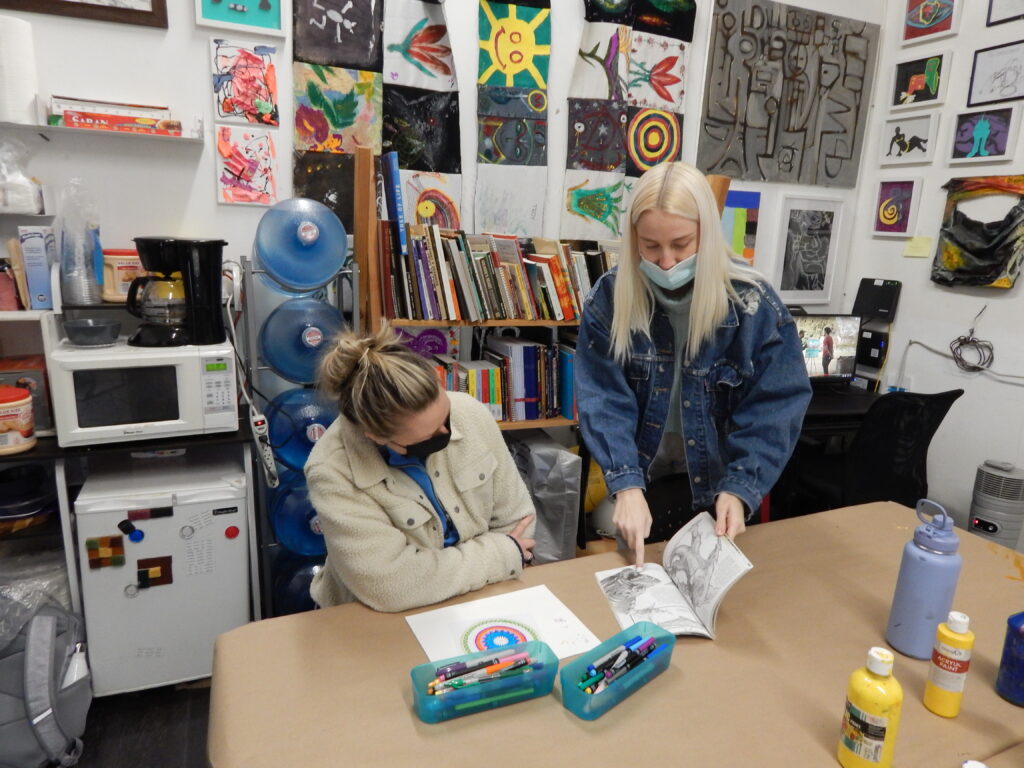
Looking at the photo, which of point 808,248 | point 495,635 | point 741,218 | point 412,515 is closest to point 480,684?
point 495,635

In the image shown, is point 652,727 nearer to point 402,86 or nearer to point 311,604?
point 311,604

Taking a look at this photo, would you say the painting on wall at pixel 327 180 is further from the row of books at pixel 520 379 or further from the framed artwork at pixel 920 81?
the framed artwork at pixel 920 81

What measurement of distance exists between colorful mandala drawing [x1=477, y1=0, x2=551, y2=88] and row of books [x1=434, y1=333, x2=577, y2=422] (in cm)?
107

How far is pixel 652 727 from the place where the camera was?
0.87 meters

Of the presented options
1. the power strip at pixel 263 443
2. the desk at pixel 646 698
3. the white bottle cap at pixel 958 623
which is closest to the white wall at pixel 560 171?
the power strip at pixel 263 443

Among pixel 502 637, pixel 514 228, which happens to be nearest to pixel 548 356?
pixel 514 228

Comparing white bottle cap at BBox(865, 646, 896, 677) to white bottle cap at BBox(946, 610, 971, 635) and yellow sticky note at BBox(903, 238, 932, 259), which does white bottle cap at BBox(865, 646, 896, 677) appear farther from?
yellow sticky note at BBox(903, 238, 932, 259)

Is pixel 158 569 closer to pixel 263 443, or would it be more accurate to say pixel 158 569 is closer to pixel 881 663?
pixel 263 443

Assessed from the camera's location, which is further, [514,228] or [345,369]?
[514,228]

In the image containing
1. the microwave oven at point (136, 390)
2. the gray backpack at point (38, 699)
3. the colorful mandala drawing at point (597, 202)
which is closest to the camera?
the gray backpack at point (38, 699)

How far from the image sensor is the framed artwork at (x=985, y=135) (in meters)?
2.77

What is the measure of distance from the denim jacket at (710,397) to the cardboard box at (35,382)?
5.29 ft

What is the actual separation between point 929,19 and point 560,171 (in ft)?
6.33

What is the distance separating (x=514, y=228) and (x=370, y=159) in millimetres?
835
